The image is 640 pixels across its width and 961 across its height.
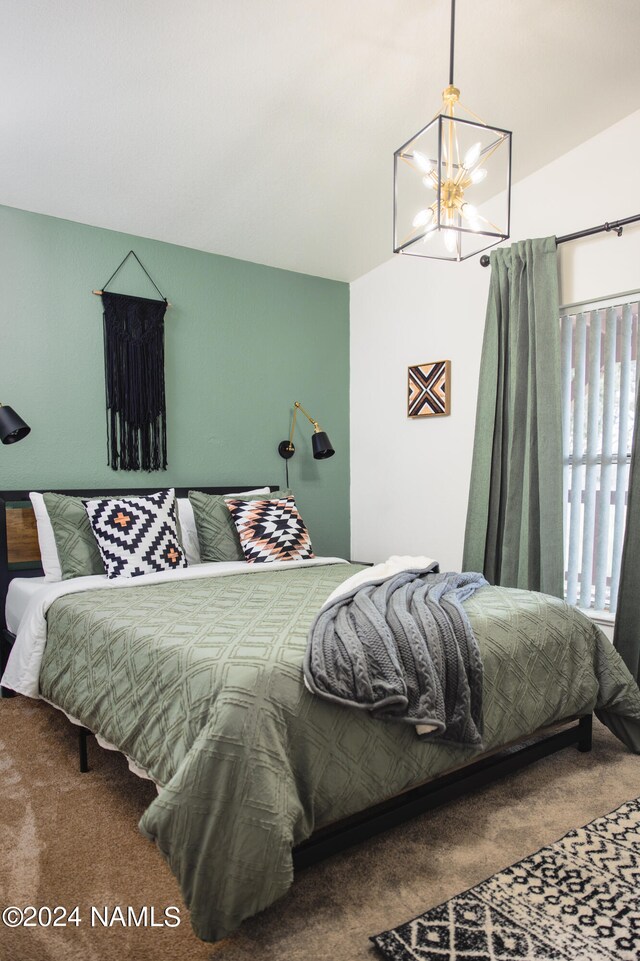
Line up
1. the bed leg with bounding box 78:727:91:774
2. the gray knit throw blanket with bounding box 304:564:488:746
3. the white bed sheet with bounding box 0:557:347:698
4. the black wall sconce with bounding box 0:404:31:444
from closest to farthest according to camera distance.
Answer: the gray knit throw blanket with bounding box 304:564:488:746 < the bed leg with bounding box 78:727:91:774 < the white bed sheet with bounding box 0:557:347:698 < the black wall sconce with bounding box 0:404:31:444

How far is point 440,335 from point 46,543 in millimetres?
2521

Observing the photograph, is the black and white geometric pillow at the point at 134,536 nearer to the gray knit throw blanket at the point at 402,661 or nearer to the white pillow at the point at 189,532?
the white pillow at the point at 189,532

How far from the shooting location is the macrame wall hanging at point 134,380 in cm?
348

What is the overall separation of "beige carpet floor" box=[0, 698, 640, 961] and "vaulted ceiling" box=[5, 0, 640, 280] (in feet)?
8.48

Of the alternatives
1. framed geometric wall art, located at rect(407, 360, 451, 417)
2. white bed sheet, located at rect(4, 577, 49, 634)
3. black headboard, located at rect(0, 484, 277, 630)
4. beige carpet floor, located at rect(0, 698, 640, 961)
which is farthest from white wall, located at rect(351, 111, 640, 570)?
white bed sheet, located at rect(4, 577, 49, 634)

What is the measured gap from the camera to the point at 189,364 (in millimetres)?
3795

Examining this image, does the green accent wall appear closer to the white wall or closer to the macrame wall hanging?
the macrame wall hanging

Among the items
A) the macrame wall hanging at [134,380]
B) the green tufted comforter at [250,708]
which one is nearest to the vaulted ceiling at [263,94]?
the macrame wall hanging at [134,380]

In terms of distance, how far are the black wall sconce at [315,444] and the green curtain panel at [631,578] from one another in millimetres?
1798

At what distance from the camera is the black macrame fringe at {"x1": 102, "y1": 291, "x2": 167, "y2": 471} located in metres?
3.48

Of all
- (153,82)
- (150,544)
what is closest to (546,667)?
(150,544)

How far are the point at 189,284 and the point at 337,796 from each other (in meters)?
3.14

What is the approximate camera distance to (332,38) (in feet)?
7.59

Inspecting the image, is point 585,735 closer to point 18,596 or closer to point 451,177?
point 451,177
